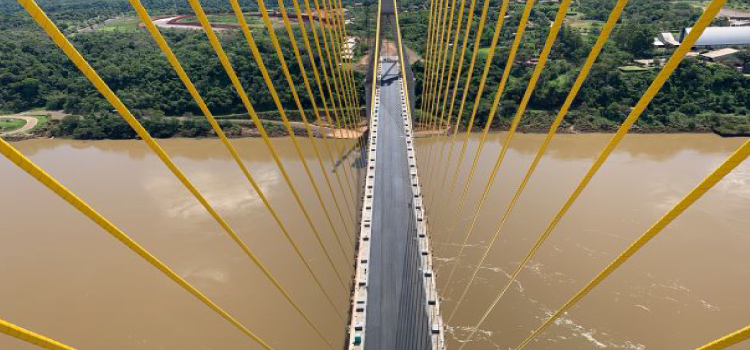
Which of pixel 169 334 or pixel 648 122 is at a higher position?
pixel 648 122

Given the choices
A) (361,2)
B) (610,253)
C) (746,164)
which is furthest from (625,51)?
(361,2)

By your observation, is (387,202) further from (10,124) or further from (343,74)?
(10,124)

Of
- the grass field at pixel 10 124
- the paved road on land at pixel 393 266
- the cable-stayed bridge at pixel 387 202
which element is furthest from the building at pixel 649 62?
the grass field at pixel 10 124

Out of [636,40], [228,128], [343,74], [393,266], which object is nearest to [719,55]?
[636,40]

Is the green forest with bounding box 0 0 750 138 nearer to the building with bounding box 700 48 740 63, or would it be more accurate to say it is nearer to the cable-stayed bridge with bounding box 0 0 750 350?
the building with bounding box 700 48 740 63

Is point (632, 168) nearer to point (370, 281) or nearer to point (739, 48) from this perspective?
point (370, 281)
